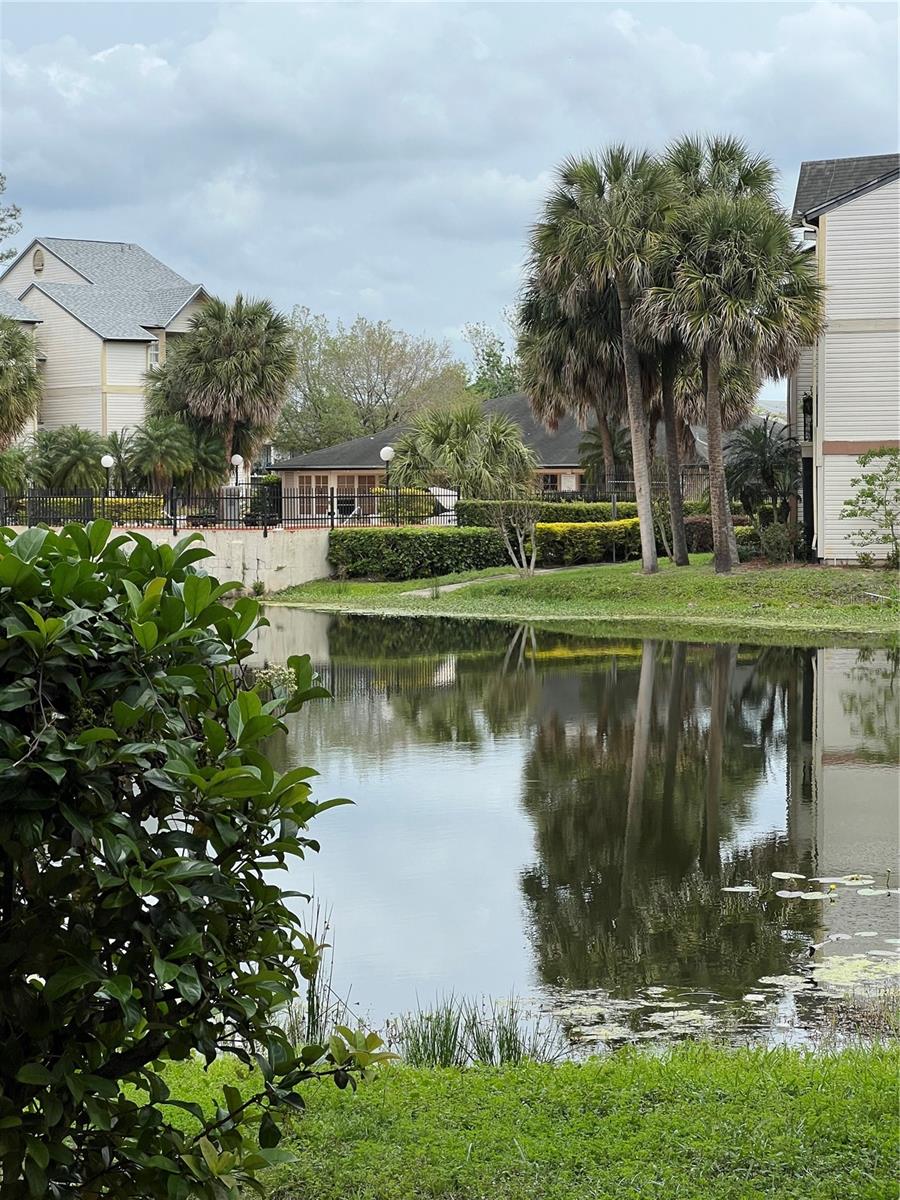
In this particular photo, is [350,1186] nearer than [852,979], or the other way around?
[350,1186]

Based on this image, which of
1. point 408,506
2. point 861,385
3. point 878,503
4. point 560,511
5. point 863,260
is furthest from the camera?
point 560,511

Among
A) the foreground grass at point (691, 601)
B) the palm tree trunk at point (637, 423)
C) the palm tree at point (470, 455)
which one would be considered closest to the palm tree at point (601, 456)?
the palm tree at point (470, 455)

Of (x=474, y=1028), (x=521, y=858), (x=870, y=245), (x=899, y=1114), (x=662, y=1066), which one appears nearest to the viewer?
(x=899, y=1114)

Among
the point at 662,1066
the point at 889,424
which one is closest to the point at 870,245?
the point at 889,424

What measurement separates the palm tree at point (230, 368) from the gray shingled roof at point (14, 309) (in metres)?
8.06

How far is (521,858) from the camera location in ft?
31.7

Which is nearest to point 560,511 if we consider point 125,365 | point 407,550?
point 407,550

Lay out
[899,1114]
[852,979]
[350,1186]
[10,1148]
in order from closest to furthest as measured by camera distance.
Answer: [10,1148] → [350,1186] → [899,1114] → [852,979]

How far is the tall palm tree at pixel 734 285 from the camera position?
89.3 ft

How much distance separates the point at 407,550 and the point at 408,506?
9.09 feet

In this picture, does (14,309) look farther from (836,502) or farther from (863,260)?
(836,502)

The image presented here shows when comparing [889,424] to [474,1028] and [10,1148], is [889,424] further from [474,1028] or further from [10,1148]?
[10,1148]

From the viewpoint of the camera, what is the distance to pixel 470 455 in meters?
35.7

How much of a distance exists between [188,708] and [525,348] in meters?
30.5
